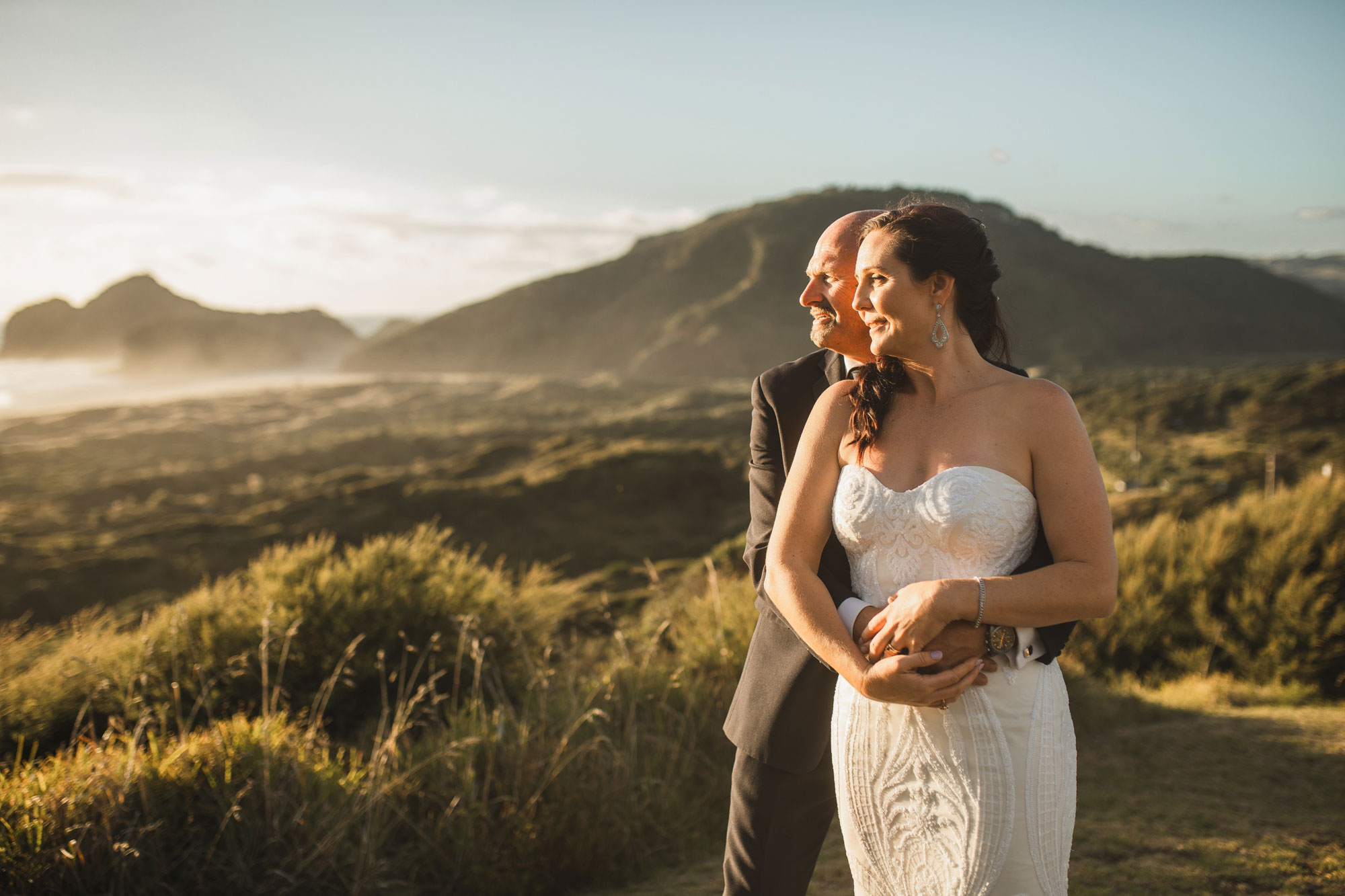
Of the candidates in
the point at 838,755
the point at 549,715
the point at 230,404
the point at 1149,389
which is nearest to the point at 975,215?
the point at 838,755

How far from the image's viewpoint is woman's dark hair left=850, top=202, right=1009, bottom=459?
183 cm

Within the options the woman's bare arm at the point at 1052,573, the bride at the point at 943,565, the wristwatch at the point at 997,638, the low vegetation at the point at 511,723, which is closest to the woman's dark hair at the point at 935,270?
the bride at the point at 943,565

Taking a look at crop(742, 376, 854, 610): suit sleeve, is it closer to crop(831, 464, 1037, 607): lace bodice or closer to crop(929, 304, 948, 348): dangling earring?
crop(831, 464, 1037, 607): lace bodice

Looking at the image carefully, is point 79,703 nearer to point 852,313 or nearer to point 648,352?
point 852,313

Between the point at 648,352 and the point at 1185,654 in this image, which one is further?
the point at 648,352

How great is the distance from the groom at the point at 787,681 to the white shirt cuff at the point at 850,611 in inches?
4.3

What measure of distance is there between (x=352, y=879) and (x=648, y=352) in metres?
128

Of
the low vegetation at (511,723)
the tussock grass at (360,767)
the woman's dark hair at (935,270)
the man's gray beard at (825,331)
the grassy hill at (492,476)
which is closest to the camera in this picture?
the woman's dark hair at (935,270)

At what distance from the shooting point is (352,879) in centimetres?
339

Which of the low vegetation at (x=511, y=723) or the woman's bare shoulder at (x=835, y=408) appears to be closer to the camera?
the woman's bare shoulder at (x=835, y=408)

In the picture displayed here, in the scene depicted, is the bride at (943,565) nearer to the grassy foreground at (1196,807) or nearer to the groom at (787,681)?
the groom at (787,681)

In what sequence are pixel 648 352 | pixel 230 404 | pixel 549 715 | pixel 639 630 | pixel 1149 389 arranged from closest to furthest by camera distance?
pixel 549 715
pixel 639 630
pixel 1149 389
pixel 230 404
pixel 648 352

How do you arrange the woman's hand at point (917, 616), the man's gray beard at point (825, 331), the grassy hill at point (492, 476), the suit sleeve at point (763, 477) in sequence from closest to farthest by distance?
the woman's hand at point (917, 616), the man's gray beard at point (825, 331), the suit sleeve at point (763, 477), the grassy hill at point (492, 476)

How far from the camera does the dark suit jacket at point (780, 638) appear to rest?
7.24 feet
